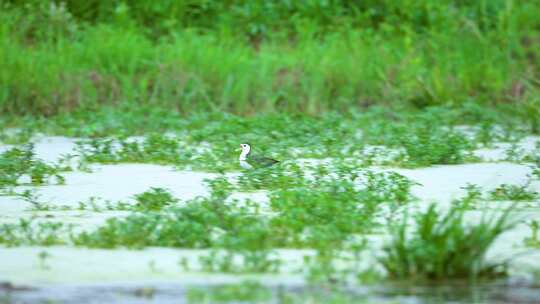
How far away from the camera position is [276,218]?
6.60 m

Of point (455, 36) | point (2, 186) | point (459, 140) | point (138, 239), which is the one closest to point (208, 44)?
point (455, 36)

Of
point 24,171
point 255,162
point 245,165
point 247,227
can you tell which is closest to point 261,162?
point 255,162

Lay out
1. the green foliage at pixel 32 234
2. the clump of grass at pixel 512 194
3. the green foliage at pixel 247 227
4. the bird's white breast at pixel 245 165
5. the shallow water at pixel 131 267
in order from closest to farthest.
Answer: the shallow water at pixel 131 267, the green foliage at pixel 247 227, the green foliage at pixel 32 234, the clump of grass at pixel 512 194, the bird's white breast at pixel 245 165

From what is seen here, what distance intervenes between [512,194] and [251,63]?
6.47 meters

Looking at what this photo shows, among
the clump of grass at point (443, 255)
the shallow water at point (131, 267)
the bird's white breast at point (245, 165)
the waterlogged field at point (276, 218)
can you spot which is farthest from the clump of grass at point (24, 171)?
the clump of grass at point (443, 255)

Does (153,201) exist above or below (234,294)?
below

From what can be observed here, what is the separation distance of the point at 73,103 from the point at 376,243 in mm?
7649

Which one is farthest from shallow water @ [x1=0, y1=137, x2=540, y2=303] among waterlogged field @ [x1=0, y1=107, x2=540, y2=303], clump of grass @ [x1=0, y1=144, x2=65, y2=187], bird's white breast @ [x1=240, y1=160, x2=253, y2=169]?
bird's white breast @ [x1=240, y1=160, x2=253, y2=169]

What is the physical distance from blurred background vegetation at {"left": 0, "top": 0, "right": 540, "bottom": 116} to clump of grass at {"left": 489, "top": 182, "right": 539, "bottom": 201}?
4067 millimetres

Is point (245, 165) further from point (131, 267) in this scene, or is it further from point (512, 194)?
point (131, 267)

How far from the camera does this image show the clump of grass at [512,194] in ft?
25.5

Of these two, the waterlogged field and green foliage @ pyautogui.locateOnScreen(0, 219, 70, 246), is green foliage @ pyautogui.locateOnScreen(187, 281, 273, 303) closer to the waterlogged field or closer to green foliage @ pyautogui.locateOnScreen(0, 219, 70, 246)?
the waterlogged field

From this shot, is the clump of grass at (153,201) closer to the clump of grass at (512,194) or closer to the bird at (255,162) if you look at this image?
the bird at (255,162)

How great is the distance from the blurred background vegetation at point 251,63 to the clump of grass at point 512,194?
13.3 feet
